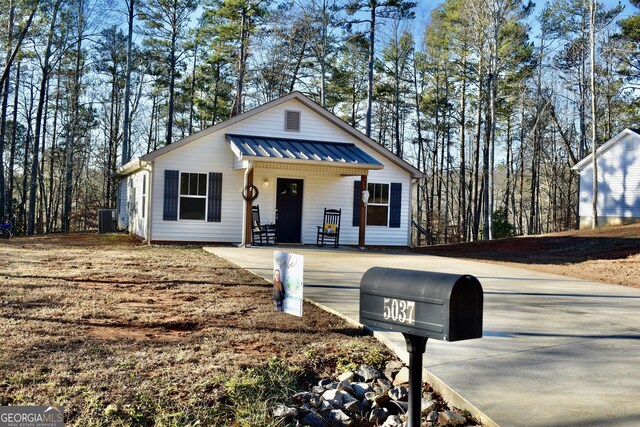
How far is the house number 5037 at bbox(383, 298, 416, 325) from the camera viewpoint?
7.45 ft

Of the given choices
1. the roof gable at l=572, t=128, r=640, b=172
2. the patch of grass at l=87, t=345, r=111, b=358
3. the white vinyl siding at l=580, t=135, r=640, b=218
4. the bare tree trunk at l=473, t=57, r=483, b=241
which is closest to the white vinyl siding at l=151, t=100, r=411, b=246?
the patch of grass at l=87, t=345, r=111, b=358

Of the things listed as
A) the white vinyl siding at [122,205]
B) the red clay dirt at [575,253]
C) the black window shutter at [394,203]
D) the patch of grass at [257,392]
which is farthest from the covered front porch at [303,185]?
the patch of grass at [257,392]

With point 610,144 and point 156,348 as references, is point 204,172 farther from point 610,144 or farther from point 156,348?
point 610,144

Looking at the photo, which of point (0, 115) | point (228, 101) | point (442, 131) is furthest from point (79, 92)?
point (442, 131)

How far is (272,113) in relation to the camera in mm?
16406

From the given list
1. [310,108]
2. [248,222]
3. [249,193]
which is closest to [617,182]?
[310,108]

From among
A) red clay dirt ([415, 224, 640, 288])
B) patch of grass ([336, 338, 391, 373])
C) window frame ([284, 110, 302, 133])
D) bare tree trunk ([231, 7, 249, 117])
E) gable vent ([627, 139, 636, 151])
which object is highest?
bare tree trunk ([231, 7, 249, 117])

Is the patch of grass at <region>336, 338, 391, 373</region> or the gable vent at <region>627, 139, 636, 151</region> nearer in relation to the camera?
the patch of grass at <region>336, 338, 391, 373</region>

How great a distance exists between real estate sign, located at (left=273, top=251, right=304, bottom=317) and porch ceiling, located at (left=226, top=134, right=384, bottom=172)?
9.61m

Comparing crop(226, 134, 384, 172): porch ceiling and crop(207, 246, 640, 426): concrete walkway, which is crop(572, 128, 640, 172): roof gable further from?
crop(207, 246, 640, 426): concrete walkway

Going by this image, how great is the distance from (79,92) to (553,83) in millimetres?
27159

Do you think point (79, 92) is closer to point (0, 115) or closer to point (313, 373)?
point (0, 115)

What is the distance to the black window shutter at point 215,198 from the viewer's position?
1569 centimetres

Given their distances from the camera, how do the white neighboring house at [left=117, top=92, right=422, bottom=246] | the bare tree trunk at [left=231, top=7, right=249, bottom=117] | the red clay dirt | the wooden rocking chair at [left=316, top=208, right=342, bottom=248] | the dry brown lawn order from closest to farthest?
1. the dry brown lawn
2. the red clay dirt
3. the white neighboring house at [left=117, top=92, right=422, bottom=246]
4. the wooden rocking chair at [left=316, top=208, right=342, bottom=248]
5. the bare tree trunk at [left=231, top=7, right=249, bottom=117]
